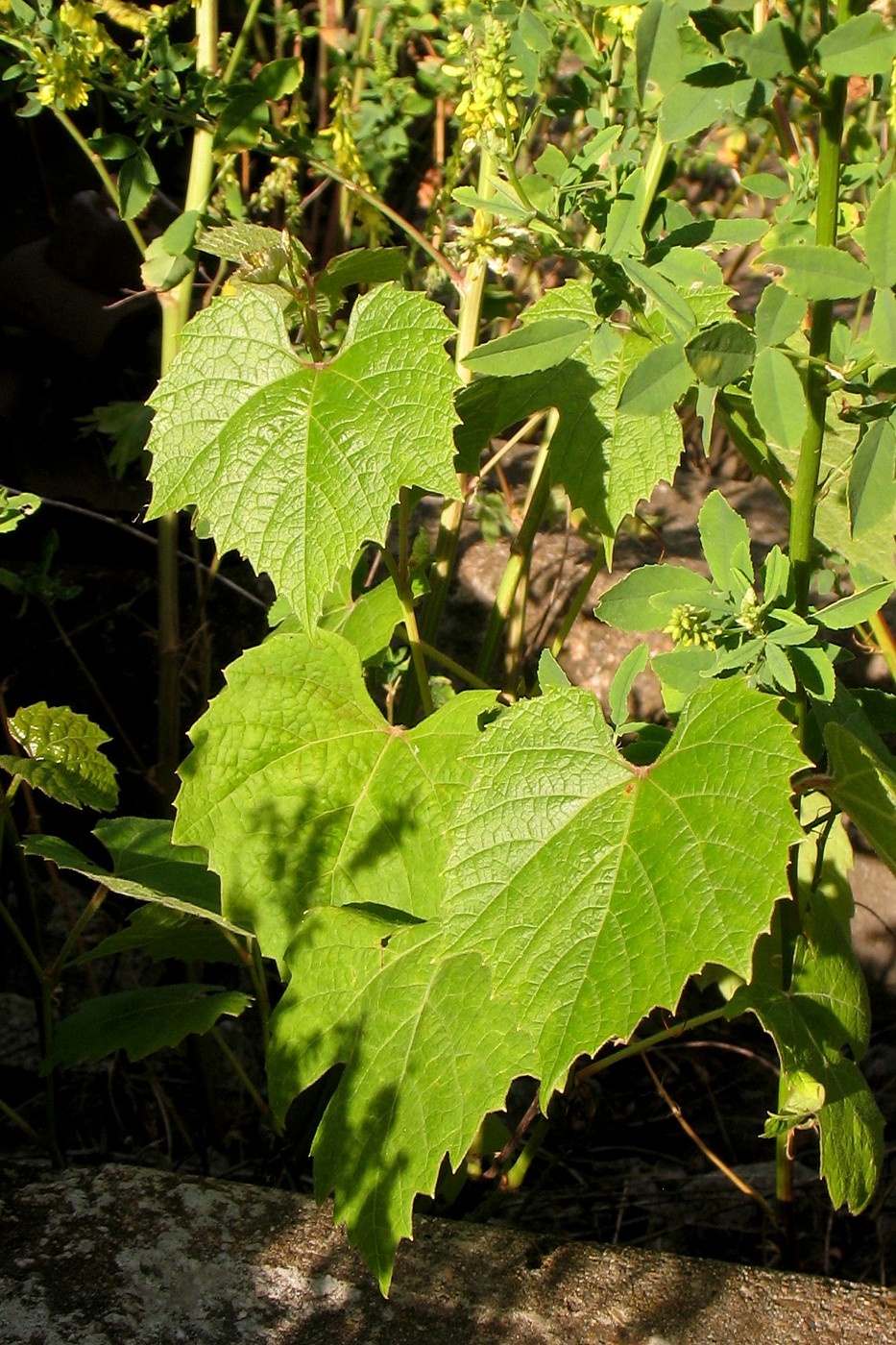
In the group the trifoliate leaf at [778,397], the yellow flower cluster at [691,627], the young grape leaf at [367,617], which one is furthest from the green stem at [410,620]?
the trifoliate leaf at [778,397]

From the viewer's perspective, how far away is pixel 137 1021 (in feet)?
4.89

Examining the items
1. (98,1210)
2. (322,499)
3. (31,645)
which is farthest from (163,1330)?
(31,645)

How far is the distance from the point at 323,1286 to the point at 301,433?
0.87m

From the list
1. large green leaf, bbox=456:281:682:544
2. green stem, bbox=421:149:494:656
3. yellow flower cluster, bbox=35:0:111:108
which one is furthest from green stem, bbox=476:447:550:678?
yellow flower cluster, bbox=35:0:111:108

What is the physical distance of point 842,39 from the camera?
0.93 metres

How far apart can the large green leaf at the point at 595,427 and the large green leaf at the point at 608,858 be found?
9.3 inches

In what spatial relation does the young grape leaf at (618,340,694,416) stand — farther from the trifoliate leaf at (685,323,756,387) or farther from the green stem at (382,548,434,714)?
the green stem at (382,548,434,714)

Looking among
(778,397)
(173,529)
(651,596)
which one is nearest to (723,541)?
(651,596)

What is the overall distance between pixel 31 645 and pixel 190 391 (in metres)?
1.51

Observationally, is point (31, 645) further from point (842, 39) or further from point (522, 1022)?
point (842, 39)

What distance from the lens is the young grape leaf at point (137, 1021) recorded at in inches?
56.2

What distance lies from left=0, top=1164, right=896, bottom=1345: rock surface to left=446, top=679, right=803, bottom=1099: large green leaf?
1.29 ft

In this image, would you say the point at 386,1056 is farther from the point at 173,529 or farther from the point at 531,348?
the point at 173,529

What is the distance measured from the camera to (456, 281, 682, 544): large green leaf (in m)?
1.27
